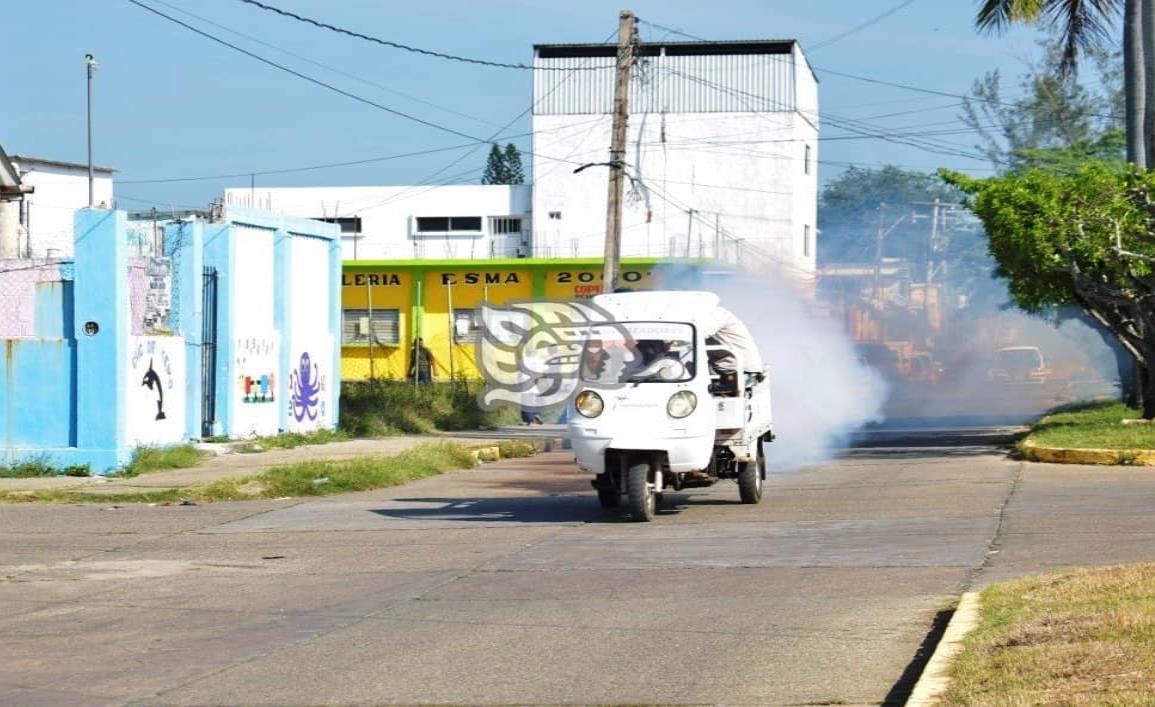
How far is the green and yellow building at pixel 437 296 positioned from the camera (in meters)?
51.3

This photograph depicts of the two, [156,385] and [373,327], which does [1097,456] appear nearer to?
[156,385]

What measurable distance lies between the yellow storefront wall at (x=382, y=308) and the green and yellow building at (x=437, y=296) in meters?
0.03

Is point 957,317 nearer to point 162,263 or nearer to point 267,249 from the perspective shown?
point 267,249

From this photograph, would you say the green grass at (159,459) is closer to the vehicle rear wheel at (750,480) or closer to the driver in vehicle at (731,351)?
the driver in vehicle at (731,351)

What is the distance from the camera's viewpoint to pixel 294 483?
2158 centimetres

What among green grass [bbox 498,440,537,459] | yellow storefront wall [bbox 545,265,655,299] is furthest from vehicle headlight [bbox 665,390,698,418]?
yellow storefront wall [bbox 545,265,655,299]

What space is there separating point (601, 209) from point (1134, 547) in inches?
2186

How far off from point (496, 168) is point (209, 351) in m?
88.9

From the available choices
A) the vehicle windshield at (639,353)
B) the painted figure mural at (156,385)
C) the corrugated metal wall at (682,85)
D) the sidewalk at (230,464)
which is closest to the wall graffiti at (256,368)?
the sidewalk at (230,464)

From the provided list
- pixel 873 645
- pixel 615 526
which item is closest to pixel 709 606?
pixel 873 645

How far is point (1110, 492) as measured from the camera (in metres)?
18.3

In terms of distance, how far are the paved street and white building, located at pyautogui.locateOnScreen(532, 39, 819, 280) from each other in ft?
150

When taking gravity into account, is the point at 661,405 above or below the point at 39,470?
above

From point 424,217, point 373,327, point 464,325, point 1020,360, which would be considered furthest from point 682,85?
point 373,327
